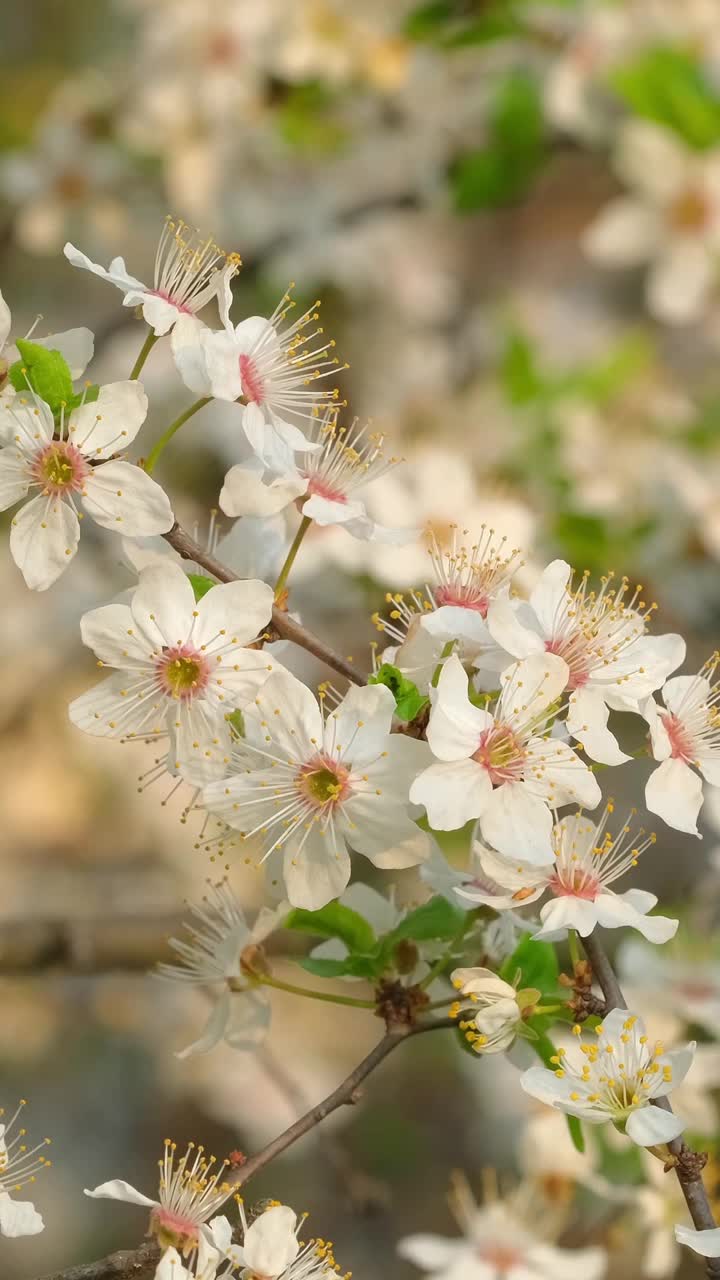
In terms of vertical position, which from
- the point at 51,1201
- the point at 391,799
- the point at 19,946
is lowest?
the point at 51,1201

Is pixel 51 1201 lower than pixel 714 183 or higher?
lower

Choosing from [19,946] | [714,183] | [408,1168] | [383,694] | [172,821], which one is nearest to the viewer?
[383,694]

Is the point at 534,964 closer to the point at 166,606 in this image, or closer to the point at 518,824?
the point at 518,824

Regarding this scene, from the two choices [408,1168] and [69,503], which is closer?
[69,503]

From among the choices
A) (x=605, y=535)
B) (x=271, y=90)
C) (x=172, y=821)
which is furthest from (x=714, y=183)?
(x=172, y=821)

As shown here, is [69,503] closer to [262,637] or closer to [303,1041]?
[262,637]

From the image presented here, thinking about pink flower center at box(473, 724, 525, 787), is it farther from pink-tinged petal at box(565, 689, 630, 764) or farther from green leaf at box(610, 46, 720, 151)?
green leaf at box(610, 46, 720, 151)

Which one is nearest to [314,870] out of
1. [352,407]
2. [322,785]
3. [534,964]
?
[322,785]
